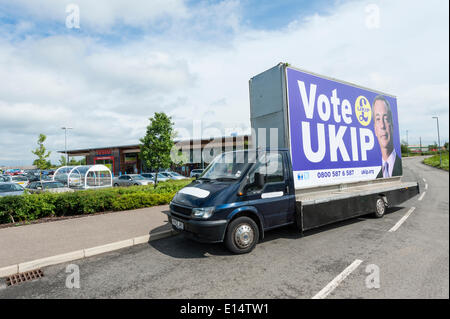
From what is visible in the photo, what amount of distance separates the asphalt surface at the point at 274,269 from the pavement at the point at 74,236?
33cm

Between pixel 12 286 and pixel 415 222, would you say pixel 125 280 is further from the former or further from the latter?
pixel 415 222

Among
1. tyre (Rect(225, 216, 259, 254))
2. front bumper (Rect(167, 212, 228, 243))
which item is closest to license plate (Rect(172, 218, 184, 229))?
front bumper (Rect(167, 212, 228, 243))

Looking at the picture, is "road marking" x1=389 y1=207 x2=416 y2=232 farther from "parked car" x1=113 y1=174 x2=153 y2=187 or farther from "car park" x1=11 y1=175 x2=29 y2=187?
"car park" x1=11 y1=175 x2=29 y2=187

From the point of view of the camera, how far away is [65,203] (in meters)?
8.26

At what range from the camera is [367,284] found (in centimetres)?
348

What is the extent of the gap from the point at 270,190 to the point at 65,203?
23.4 ft

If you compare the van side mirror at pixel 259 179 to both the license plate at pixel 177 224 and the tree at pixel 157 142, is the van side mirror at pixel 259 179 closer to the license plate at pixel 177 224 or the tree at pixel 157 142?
the license plate at pixel 177 224

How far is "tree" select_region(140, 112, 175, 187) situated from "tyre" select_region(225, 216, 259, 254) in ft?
50.4

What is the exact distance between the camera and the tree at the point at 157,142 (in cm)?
1914

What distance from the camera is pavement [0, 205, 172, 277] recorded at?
4848 mm
